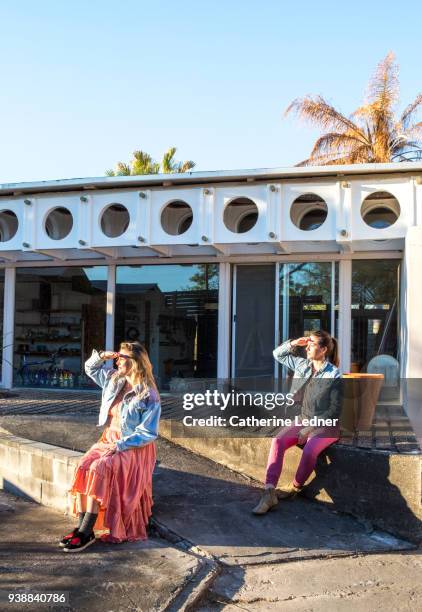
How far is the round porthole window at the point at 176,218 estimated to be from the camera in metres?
11.4

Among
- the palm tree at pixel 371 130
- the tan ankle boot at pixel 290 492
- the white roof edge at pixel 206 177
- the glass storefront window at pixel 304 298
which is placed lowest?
the tan ankle boot at pixel 290 492

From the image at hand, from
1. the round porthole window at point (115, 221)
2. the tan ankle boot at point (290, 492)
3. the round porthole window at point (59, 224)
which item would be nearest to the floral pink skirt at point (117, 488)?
the tan ankle boot at point (290, 492)

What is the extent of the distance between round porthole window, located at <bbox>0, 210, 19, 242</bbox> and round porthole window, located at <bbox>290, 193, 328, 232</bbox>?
5.67 m

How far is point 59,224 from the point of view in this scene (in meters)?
12.2

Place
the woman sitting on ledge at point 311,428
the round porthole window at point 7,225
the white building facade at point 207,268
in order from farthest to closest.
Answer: the round porthole window at point 7,225
the white building facade at point 207,268
the woman sitting on ledge at point 311,428

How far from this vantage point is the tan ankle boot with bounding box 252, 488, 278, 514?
16.8 feet

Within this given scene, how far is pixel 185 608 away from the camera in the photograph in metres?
3.55

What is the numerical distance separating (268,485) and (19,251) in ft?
26.5

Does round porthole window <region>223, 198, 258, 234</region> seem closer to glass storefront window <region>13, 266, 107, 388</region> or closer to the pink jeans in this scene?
glass storefront window <region>13, 266, 107, 388</region>

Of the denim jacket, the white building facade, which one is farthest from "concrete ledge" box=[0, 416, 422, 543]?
the white building facade

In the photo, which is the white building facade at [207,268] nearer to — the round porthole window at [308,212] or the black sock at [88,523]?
the round porthole window at [308,212]

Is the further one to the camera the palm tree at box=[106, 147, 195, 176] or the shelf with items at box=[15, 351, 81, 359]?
the palm tree at box=[106, 147, 195, 176]

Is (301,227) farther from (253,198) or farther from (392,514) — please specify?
(392,514)

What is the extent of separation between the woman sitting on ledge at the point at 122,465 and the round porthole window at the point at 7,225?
27.0 feet
